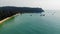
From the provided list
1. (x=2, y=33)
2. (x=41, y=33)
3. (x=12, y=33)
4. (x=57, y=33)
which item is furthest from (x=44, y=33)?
(x=2, y=33)

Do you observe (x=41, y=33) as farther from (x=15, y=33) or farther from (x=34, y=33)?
(x=15, y=33)

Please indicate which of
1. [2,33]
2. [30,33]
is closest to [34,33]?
[30,33]

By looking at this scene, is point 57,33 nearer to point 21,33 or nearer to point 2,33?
point 21,33

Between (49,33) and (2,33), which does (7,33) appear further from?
(49,33)

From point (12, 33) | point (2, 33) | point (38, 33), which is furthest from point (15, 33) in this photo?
point (38, 33)

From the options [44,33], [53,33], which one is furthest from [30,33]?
[53,33]

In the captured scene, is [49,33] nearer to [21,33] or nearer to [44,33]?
[44,33]
